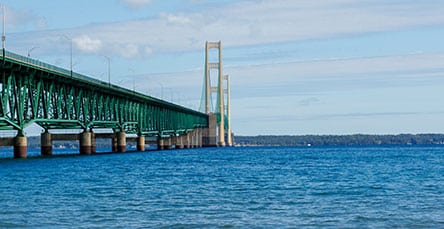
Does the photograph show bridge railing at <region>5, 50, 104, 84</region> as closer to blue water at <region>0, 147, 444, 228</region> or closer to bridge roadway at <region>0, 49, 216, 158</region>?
bridge roadway at <region>0, 49, 216, 158</region>

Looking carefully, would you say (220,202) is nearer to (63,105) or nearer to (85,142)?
(63,105)

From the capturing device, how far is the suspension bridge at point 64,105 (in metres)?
86.9

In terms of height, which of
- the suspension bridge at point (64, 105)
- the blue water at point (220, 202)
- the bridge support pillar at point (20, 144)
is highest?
the suspension bridge at point (64, 105)

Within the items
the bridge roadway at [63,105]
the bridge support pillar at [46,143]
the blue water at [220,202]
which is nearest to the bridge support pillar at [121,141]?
the bridge roadway at [63,105]

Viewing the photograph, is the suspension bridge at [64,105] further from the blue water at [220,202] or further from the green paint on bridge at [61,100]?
the blue water at [220,202]

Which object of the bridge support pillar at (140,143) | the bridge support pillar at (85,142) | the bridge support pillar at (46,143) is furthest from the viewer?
the bridge support pillar at (140,143)

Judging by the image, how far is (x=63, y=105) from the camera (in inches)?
4274

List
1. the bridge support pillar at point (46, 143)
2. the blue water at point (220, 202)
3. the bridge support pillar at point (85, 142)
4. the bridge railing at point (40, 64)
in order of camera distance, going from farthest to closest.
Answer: the bridge support pillar at point (85, 142), the bridge support pillar at point (46, 143), the bridge railing at point (40, 64), the blue water at point (220, 202)

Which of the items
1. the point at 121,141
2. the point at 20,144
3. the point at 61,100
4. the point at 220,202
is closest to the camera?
the point at 220,202

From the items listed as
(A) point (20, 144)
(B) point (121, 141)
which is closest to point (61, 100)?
(A) point (20, 144)

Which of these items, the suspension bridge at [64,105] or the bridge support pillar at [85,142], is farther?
the bridge support pillar at [85,142]

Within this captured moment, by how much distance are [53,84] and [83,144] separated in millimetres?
24115

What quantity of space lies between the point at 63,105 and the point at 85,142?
15.4m

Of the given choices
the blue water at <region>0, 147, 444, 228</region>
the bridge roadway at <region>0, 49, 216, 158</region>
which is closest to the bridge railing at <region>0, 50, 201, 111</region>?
the bridge roadway at <region>0, 49, 216, 158</region>
